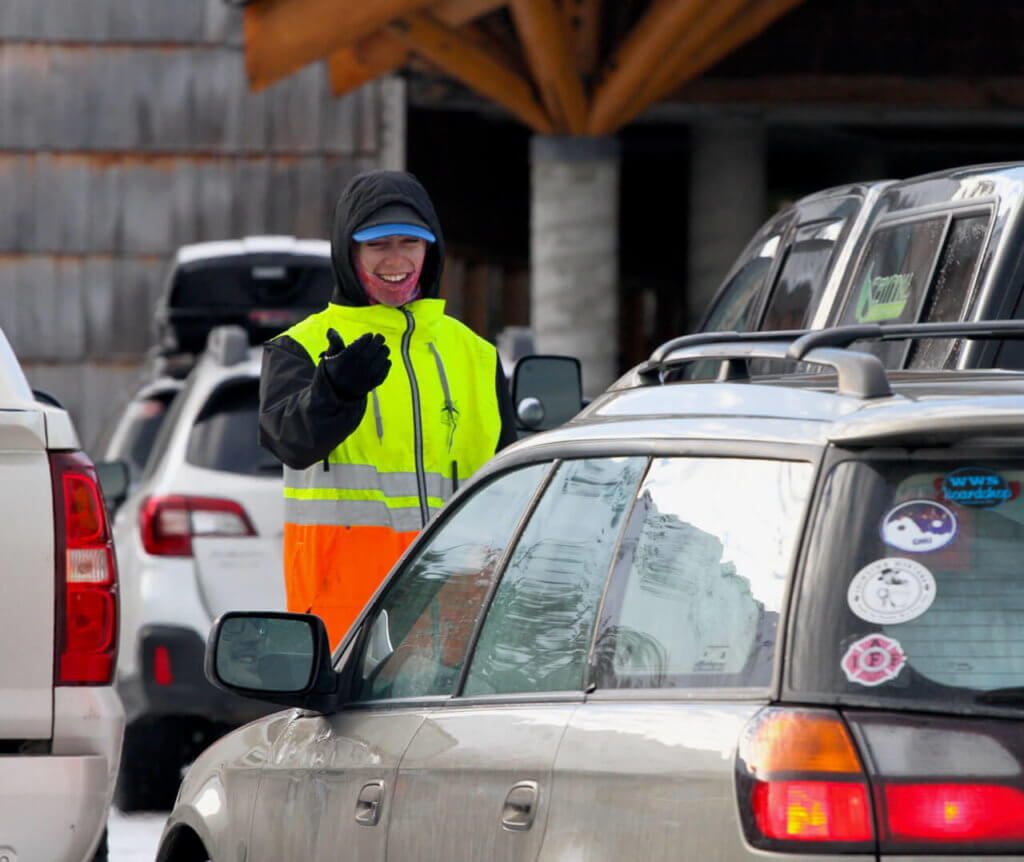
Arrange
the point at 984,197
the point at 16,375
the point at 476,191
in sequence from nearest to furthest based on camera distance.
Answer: the point at 16,375
the point at 984,197
the point at 476,191

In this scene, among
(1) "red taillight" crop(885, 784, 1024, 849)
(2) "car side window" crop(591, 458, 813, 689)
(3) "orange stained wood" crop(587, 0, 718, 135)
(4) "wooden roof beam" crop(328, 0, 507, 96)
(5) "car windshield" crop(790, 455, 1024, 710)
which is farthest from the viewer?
(4) "wooden roof beam" crop(328, 0, 507, 96)

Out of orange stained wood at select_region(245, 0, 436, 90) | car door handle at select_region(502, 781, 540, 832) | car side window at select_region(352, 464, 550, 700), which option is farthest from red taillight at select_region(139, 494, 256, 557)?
orange stained wood at select_region(245, 0, 436, 90)

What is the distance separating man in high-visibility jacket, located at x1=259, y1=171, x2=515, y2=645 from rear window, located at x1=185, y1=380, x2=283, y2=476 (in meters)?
2.70

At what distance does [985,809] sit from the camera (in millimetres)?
2541

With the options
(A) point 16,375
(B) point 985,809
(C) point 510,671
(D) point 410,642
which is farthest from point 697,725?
(A) point 16,375

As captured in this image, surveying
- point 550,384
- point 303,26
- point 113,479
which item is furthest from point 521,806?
point 303,26

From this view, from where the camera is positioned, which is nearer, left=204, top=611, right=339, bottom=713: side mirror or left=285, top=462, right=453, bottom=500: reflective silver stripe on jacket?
left=204, top=611, right=339, bottom=713: side mirror

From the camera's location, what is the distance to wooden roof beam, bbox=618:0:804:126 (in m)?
17.7

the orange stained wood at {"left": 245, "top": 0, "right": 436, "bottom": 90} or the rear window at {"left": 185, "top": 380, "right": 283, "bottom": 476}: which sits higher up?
the orange stained wood at {"left": 245, "top": 0, "right": 436, "bottom": 90}

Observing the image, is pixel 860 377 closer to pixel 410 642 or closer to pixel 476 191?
pixel 410 642

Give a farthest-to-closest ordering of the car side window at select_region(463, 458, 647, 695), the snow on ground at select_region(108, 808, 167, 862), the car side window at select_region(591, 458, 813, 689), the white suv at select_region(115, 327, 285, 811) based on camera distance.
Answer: the white suv at select_region(115, 327, 285, 811)
the snow on ground at select_region(108, 808, 167, 862)
the car side window at select_region(463, 458, 647, 695)
the car side window at select_region(591, 458, 813, 689)

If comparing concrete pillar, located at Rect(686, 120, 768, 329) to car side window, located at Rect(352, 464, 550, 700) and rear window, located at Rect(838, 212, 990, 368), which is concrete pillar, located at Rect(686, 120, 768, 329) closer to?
rear window, located at Rect(838, 212, 990, 368)

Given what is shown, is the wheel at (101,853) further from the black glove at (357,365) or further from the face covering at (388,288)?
the face covering at (388,288)

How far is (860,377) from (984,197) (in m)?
2.51
